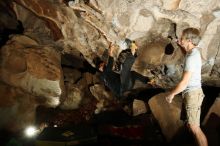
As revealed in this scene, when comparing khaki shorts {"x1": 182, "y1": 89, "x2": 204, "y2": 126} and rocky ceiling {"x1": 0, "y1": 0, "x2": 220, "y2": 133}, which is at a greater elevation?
rocky ceiling {"x1": 0, "y1": 0, "x2": 220, "y2": 133}

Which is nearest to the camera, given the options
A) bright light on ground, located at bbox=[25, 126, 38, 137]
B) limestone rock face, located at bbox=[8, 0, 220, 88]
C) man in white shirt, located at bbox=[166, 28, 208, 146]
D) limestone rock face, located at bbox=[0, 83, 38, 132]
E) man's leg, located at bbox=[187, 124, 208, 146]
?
man in white shirt, located at bbox=[166, 28, 208, 146]

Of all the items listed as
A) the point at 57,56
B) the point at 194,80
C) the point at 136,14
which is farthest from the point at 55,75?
the point at 194,80

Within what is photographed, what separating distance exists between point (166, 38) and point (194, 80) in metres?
2.75

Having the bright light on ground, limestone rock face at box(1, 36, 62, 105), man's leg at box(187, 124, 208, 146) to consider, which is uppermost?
limestone rock face at box(1, 36, 62, 105)

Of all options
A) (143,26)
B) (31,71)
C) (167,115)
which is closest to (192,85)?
(167,115)

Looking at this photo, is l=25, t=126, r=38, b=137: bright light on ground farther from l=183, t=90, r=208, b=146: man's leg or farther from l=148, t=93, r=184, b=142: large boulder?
l=183, t=90, r=208, b=146: man's leg

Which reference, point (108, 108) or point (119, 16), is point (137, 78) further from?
point (119, 16)

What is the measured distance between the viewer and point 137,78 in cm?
803

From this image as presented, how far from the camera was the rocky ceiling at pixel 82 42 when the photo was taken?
668 cm

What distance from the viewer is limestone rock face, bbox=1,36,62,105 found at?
8.02m

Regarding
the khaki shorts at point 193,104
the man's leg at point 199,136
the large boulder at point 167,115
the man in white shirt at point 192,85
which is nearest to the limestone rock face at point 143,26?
the large boulder at point 167,115

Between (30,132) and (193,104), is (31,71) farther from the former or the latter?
(193,104)

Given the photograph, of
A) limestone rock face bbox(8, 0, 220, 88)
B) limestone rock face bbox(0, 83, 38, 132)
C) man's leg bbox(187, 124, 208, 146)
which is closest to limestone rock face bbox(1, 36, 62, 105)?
limestone rock face bbox(0, 83, 38, 132)

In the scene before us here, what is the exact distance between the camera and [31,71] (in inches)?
317
